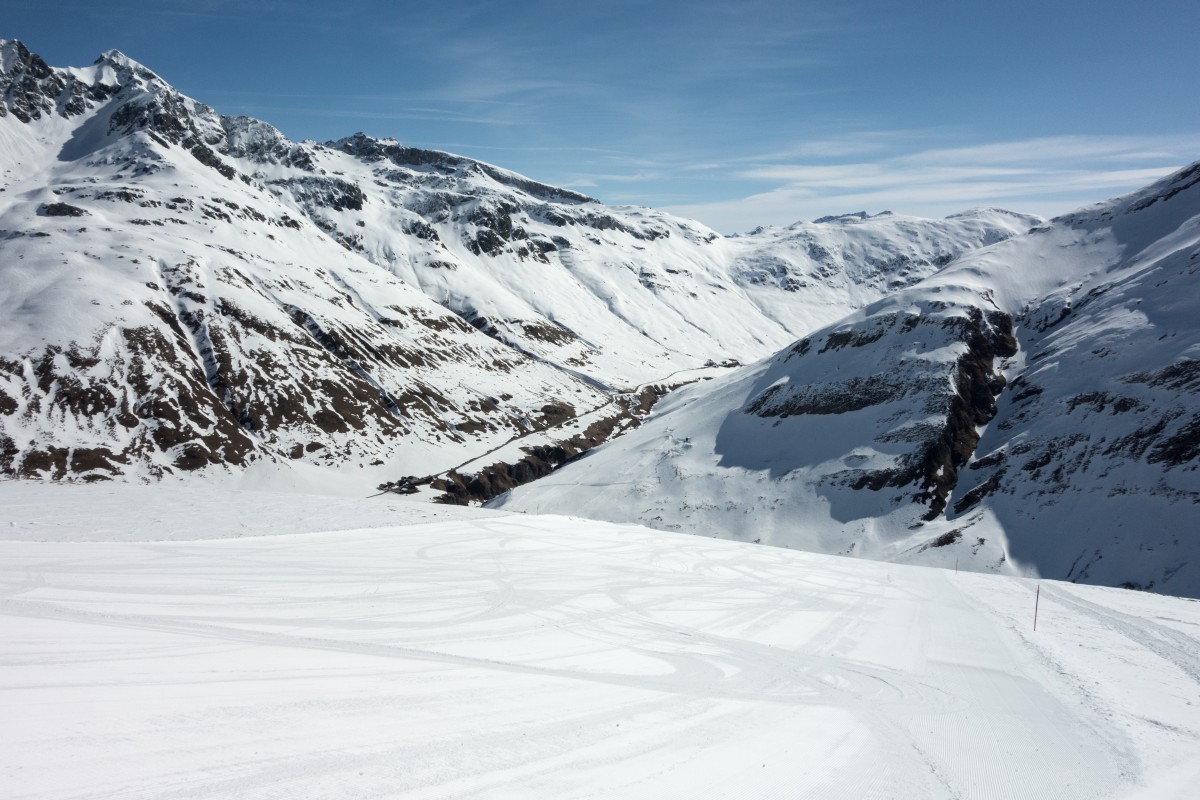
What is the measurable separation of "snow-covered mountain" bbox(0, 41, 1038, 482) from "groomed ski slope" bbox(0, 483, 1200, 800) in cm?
5369

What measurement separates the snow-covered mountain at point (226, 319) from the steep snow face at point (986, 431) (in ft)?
113

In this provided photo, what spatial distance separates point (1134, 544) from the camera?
38.1 meters

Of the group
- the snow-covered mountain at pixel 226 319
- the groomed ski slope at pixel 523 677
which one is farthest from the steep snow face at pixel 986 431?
the snow-covered mountain at pixel 226 319

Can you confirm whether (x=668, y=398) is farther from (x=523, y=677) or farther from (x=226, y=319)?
(x=523, y=677)

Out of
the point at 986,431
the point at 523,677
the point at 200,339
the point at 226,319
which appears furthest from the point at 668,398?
the point at 523,677

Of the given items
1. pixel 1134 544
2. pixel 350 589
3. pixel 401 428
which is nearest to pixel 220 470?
pixel 401 428

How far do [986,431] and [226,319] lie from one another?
94.2 m

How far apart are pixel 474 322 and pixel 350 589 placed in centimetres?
13130

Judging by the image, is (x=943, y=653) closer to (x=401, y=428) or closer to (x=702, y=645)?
(x=702, y=645)

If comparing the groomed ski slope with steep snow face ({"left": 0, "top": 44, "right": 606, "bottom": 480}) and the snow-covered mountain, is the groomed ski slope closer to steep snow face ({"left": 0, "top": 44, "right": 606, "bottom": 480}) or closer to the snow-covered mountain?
steep snow face ({"left": 0, "top": 44, "right": 606, "bottom": 480})

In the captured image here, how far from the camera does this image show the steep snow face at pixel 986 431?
136 feet

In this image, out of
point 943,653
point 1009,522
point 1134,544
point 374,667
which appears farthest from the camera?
point 1009,522

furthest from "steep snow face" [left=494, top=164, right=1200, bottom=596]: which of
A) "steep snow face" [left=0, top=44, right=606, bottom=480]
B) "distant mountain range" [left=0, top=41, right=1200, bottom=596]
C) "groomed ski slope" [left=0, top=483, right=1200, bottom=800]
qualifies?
"steep snow face" [left=0, top=44, right=606, bottom=480]

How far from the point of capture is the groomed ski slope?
7.63 m
